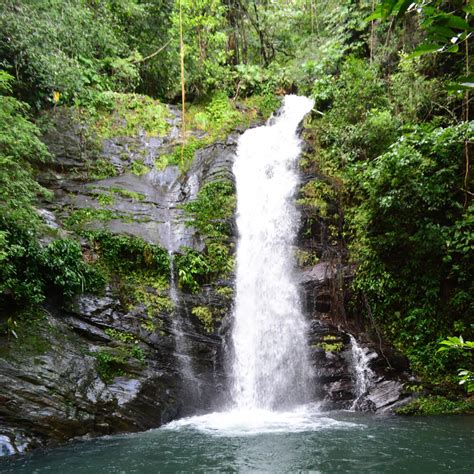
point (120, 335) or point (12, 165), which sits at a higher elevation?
point (12, 165)

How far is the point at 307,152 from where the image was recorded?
43.9 feet

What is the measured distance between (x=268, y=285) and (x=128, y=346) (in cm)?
382

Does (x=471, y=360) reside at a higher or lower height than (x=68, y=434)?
higher

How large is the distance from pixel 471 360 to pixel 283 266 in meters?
4.59

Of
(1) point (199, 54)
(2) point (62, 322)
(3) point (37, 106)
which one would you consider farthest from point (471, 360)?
(1) point (199, 54)

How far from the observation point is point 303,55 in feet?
57.6

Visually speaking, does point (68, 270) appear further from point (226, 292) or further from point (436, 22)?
point (436, 22)

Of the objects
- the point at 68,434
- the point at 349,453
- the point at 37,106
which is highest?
the point at 37,106

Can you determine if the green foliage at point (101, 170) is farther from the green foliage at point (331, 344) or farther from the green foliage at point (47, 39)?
the green foliage at point (331, 344)

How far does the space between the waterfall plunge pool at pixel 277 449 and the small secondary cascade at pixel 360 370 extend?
96 centimetres

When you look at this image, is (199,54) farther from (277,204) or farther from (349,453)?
(349,453)

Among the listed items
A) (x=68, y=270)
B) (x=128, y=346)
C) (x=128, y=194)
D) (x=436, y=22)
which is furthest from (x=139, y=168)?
(x=436, y=22)

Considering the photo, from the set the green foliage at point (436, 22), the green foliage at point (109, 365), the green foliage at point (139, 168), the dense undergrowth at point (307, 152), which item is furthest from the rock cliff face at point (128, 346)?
the green foliage at point (436, 22)

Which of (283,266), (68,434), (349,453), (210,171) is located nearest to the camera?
(349,453)
